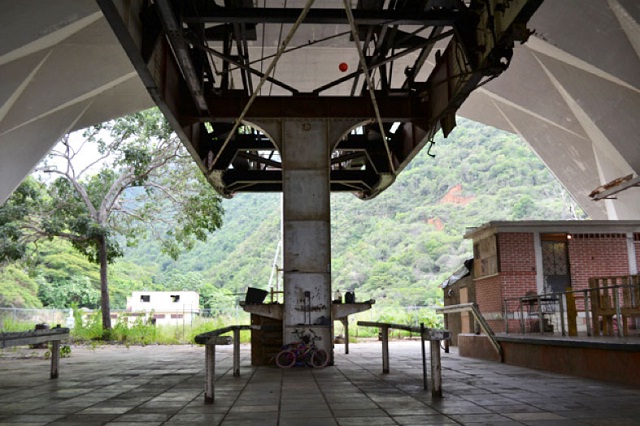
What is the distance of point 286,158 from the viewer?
12.0 metres

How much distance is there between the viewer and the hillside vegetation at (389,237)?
56641 mm

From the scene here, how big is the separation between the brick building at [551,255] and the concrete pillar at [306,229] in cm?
607

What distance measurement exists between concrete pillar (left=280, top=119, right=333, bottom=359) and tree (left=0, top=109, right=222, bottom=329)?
46.4ft

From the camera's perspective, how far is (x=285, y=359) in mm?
11031

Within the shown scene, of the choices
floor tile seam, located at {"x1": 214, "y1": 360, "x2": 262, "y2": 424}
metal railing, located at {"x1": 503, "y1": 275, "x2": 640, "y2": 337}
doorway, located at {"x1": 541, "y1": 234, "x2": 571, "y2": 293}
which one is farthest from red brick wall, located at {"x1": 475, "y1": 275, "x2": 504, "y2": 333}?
floor tile seam, located at {"x1": 214, "y1": 360, "x2": 262, "y2": 424}

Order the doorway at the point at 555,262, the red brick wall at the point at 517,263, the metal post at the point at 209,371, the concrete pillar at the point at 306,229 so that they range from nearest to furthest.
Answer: the metal post at the point at 209,371 < the concrete pillar at the point at 306,229 < the red brick wall at the point at 517,263 < the doorway at the point at 555,262

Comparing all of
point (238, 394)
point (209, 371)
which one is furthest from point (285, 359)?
point (209, 371)

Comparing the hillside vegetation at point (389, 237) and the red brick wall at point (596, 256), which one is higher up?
the hillside vegetation at point (389, 237)

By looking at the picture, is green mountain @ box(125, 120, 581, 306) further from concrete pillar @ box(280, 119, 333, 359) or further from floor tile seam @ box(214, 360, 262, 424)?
floor tile seam @ box(214, 360, 262, 424)

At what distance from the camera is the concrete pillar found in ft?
37.6

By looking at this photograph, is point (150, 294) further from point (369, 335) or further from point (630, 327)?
point (630, 327)

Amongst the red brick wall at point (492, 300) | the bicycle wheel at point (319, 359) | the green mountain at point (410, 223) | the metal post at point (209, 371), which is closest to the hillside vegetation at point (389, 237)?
the green mountain at point (410, 223)

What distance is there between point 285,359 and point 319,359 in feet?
2.09

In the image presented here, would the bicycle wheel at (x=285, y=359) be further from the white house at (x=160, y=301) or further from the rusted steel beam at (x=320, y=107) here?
the white house at (x=160, y=301)
